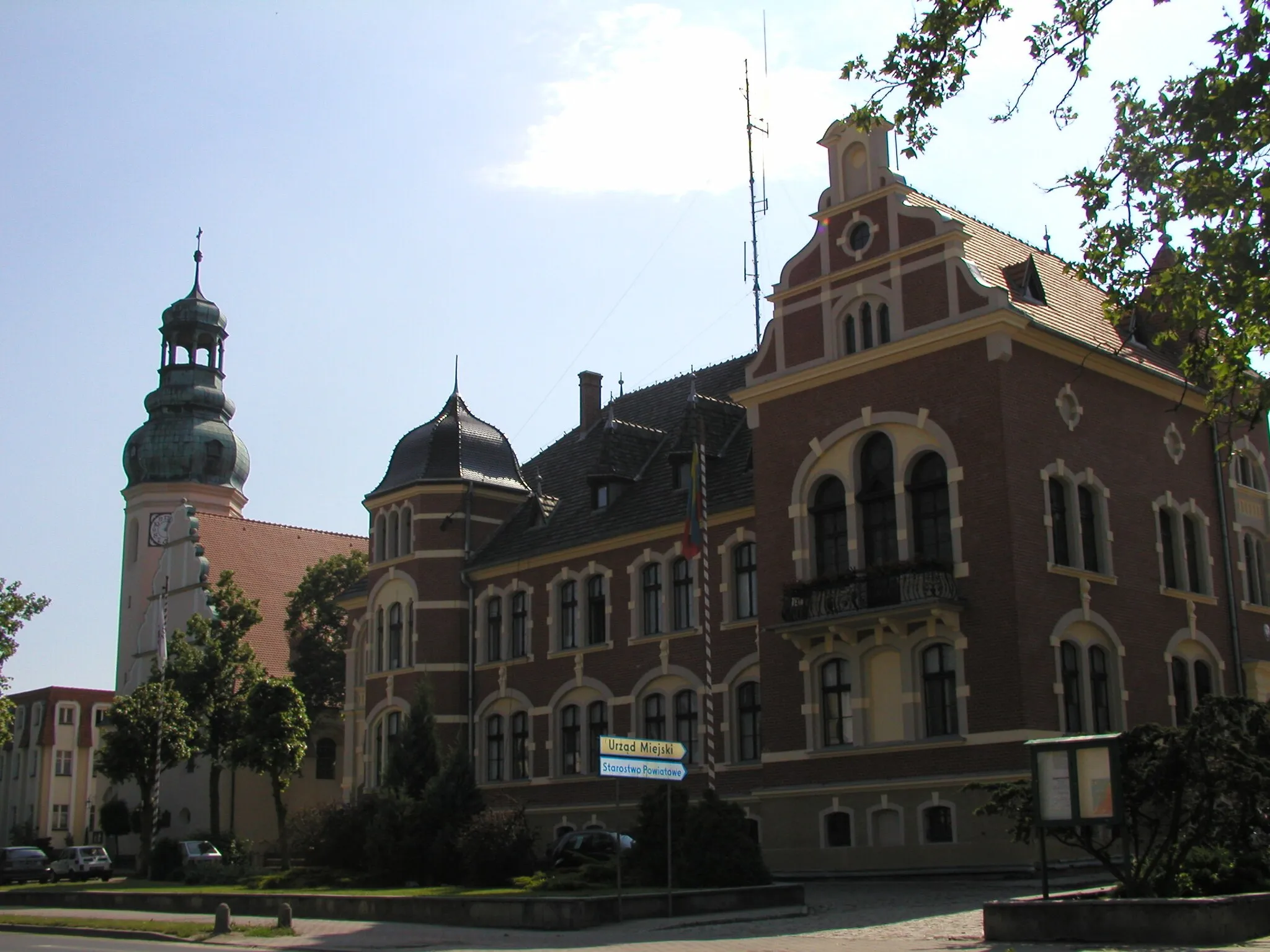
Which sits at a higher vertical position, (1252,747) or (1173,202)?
(1173,202)

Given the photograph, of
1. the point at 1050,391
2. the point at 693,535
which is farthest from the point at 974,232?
the point at 693,535

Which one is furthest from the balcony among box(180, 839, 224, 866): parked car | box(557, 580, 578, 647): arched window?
box(180, 839, 224, 866): parked car

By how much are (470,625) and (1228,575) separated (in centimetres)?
2114

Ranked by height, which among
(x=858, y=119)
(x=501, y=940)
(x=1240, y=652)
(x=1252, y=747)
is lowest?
(x=501, y=940)

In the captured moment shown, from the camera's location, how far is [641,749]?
21.9m

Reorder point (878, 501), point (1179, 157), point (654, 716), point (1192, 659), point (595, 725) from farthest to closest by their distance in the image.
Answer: point (595, 725) → point (654, 716) → point (1192, 659) → point (878, 501) → point (1179, 157)

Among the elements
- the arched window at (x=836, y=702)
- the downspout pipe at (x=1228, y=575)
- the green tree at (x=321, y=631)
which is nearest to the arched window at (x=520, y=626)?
the arched window at (x=836, y=702)

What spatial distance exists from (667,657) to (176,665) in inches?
769

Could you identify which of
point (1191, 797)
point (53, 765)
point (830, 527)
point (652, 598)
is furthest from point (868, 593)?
point (53, 765)

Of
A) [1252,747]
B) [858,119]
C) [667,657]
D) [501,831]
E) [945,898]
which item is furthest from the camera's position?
[667,657]

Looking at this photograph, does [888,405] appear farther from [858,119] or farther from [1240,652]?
[858,119]

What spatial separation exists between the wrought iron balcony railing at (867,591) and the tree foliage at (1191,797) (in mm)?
9518

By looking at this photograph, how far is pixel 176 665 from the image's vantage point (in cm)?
4916

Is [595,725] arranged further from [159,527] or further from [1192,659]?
[159,527]
